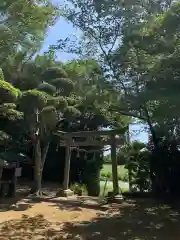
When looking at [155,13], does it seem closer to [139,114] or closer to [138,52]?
[138,52]

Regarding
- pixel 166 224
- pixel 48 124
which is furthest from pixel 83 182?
pixel 166 224

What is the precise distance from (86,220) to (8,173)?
4.92 meters

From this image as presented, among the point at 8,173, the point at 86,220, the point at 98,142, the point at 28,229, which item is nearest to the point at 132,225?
the point at 86,220

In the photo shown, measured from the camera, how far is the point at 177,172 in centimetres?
1076

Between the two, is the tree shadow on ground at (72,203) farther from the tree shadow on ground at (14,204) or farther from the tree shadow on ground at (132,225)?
the tree shadow on ground at (132,225)

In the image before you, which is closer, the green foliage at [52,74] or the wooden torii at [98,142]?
the wooden torii at [98,142]

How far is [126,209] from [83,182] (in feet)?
23.5

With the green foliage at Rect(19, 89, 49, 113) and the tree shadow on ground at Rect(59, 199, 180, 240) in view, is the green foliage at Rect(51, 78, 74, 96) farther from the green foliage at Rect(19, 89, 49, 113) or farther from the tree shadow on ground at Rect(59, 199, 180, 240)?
the tree shadow on ground at Rect(59, 199, 180, 240)

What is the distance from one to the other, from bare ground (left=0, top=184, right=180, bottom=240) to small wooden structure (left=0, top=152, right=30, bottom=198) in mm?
775

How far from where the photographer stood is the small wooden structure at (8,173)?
1091cm

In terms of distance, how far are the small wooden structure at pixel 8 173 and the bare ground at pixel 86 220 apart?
2.54 feet

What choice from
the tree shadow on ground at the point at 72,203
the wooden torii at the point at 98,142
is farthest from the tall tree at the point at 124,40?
the tree shadow on ground at the point at 72,203

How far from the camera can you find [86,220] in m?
7.82

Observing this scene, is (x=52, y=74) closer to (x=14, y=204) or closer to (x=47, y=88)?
(x=47, y=88)
